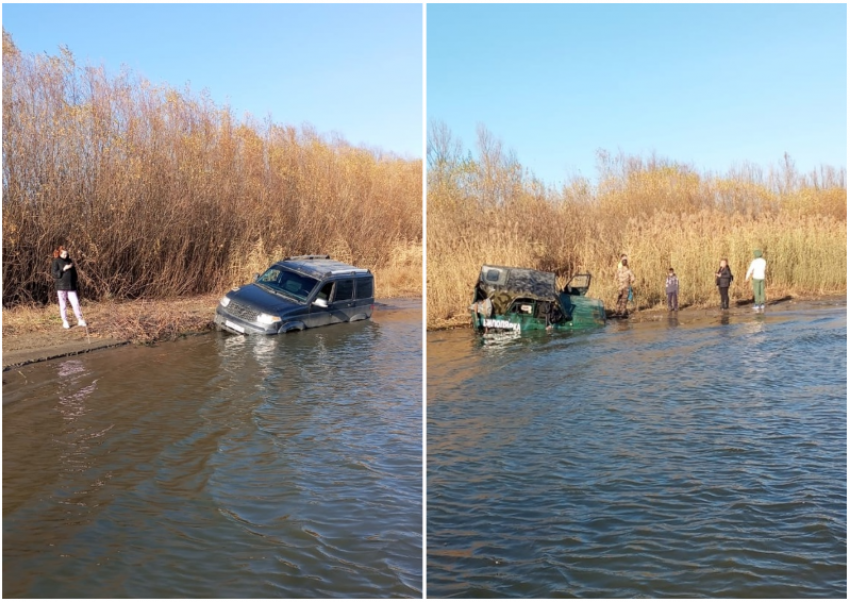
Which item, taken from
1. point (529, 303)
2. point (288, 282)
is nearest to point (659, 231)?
point (529, 303)

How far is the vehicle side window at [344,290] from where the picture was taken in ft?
39.7

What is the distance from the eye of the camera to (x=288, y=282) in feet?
39.6

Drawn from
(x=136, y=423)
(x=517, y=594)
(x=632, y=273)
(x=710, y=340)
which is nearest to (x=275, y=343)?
(x=136, y=423)

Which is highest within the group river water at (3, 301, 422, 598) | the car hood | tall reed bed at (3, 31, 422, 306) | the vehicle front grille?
tall reed bed at (3, 31, 422, 306)

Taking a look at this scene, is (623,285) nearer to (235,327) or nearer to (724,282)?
(724,282)

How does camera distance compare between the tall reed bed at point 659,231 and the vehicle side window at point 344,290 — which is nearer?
the tall reed bed at point 659,231

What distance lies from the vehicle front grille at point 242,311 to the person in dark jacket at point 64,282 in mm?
1987

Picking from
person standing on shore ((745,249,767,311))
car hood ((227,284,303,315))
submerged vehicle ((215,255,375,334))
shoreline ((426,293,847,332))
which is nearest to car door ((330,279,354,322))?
submerged vehicle ((215,255,375,334))

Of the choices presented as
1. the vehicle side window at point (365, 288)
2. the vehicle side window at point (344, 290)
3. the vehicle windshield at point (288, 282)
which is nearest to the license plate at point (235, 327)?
the vehicle windshield at point (288, 282)

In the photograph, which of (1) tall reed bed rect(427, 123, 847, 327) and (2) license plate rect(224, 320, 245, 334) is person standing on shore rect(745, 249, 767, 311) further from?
(2) license plate rect(224, 320, 245, 334)

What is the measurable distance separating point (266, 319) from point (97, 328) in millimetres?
2119

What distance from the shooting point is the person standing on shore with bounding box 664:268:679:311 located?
14352 millimetres

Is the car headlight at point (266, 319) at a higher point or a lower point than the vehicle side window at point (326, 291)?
lower

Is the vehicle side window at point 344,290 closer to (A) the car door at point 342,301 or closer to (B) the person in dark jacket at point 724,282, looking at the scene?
(A) the car door at point 342,301
